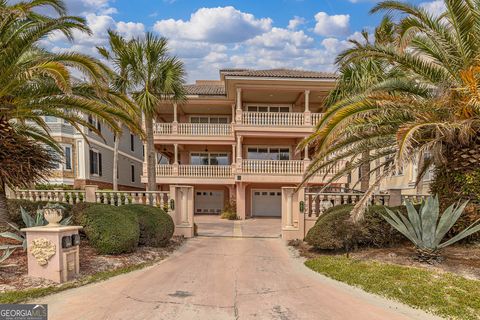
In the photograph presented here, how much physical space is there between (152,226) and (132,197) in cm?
306

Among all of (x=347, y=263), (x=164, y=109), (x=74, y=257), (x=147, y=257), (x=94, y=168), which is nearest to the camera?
(x=74, y=257)

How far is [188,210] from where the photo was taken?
1138cm

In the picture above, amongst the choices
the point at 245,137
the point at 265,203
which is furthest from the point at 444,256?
the point at 245,137

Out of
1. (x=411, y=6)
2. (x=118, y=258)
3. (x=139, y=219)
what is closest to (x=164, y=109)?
(x=139, y=219)

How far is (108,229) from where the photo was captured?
286 inches

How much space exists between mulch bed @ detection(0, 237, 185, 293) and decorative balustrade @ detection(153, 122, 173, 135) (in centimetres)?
1219

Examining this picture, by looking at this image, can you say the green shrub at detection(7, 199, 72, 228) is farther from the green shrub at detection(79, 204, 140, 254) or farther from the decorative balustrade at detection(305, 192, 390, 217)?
the decorative balustrade at detection(305, 192, 390, 217)

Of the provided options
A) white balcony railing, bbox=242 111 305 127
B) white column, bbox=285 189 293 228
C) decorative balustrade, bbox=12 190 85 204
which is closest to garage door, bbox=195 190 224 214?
white balcony railing, bbox=242 111 305 127

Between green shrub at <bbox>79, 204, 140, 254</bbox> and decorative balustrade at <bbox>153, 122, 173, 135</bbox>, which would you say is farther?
decorative balustrade at <bbox>153, 122, 173, 135</bbox>

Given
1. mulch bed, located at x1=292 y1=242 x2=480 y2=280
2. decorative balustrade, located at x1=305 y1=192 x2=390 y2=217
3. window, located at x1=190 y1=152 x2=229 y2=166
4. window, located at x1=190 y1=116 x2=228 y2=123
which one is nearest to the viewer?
mulch bed, located at x1=292 y1=242 x2=480 y2=280

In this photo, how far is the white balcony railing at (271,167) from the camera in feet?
60.7

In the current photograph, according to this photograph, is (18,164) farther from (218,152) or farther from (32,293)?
(218,152)

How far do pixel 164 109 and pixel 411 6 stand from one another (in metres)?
17.3

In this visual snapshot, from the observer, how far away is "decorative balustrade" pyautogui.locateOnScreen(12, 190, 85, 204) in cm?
1154
